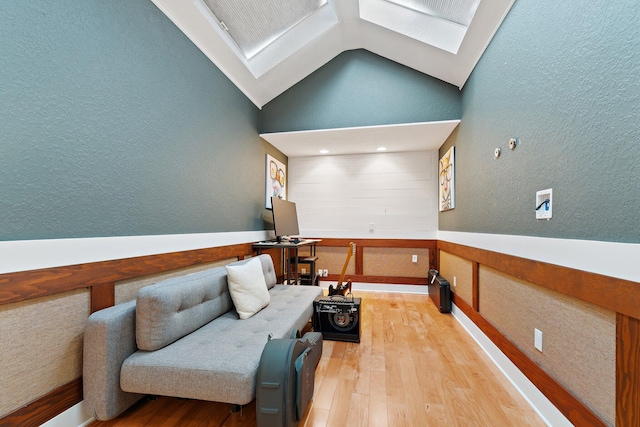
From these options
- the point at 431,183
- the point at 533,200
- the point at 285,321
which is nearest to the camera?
the point at 533,200

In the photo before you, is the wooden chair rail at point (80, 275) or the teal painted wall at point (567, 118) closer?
the teal painted wall at point (567, 118)

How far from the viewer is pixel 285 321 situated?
1.87 metres

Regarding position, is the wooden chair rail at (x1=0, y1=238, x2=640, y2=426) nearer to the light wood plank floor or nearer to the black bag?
the light wood plank floor

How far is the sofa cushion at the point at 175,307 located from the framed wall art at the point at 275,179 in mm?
2082

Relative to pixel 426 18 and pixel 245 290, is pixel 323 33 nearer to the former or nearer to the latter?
pixel 426 18

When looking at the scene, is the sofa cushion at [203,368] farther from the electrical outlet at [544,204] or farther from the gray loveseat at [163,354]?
the electrical outlet at [544,204]

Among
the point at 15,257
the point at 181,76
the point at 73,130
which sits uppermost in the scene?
the point at 181,76

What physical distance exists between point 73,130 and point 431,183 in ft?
14.2

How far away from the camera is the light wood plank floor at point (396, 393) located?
145cm

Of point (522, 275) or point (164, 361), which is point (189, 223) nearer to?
point (164, 361)

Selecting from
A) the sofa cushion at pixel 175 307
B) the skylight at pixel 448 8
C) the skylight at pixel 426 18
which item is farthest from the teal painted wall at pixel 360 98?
the sofa cushion at pixel 175 307

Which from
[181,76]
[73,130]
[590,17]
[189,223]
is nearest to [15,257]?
[73,130]

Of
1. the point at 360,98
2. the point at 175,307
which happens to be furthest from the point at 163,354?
the point at 360,98

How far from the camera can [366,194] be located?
4.51 metres
